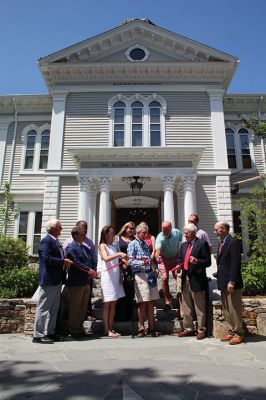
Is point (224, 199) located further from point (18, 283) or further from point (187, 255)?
point (18, 283)

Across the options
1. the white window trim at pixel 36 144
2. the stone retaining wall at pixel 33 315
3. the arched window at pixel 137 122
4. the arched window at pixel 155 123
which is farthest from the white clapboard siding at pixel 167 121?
the stone retaining wall at pixel 33 315

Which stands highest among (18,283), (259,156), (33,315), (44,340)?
(259,156)

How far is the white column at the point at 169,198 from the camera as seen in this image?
1333 cm

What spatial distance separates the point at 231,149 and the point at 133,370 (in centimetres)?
1549

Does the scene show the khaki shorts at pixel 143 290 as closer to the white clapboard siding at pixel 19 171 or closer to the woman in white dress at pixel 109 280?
the woman in white dress at pixel 109 280

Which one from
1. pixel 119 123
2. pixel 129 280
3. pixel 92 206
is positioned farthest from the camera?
pixel 119 123

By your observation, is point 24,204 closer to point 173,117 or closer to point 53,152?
point 53,152

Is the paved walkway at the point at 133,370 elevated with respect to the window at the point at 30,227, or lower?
lower

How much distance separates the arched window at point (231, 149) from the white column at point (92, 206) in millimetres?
7296

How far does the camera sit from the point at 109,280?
20.5 feet

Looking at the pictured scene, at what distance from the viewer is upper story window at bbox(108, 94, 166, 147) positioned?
15766 millimetres

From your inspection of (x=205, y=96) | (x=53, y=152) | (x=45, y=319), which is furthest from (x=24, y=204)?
(x=45, y=319)

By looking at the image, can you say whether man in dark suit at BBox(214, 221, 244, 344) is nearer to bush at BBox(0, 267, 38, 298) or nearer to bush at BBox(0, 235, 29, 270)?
bush at BBox(0, 267, 38, 298)

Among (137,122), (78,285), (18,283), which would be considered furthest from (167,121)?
(78,285)
